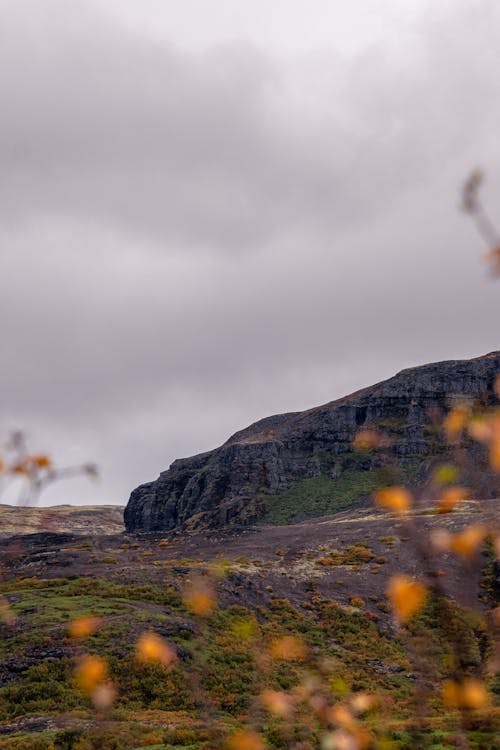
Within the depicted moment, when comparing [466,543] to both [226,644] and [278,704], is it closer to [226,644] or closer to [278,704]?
[278,704]

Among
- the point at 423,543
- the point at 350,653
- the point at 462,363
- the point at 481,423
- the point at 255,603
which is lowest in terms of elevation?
the point at 350,653

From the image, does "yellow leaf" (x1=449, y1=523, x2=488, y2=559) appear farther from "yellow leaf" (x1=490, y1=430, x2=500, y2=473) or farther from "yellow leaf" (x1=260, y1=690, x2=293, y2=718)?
"yellow leaf" (x1=260, y1=690, x2=293, y2=718)

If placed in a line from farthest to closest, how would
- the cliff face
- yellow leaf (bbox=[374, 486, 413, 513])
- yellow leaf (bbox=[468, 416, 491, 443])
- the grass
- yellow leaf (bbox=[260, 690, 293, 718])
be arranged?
the cliff face → the grass → yellow leaf (bbox=[260, 690, 293, 718]) → yellow leaf (bbox=[468, 416, 491, 443]) → yellow leaf (bbox=[374, 486, 413, 513])

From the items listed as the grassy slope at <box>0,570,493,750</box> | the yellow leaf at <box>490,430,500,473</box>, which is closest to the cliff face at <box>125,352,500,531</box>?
the grassy slope at <box>0,570,493,750</box>

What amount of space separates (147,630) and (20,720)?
1029 centimetres

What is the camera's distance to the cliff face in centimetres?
12962

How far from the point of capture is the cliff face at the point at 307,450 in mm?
129625

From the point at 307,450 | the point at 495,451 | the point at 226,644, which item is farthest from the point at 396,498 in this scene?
the point at 307,450

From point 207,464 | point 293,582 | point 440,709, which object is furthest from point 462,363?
point 440,709

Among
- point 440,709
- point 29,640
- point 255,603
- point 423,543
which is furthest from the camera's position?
point 255,603

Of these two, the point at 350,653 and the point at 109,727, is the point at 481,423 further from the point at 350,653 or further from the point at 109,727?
the point at 350,653

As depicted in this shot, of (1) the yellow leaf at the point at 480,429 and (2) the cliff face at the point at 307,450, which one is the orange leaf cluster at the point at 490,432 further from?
(2) the cliff face at the point at 307,450

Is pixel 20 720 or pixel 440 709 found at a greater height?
pixel 20 720

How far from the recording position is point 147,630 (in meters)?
31.1
